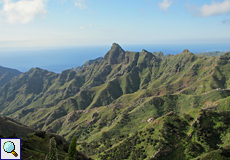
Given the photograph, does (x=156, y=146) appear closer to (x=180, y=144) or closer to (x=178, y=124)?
(x=180, y=144)

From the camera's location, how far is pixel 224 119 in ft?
299

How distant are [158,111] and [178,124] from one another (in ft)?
302

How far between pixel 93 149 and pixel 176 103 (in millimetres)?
124270

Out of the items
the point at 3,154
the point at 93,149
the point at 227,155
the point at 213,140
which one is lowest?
the point at 93,149

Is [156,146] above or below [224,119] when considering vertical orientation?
below

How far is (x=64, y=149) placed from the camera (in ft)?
219

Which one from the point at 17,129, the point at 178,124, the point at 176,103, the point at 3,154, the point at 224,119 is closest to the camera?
the point at 3,154

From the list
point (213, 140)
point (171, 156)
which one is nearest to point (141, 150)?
point (171, 156)

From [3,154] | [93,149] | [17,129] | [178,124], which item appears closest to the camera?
[3,154]

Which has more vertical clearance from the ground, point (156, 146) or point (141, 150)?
point (156, 146)

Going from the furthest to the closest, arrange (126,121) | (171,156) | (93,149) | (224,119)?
1. (126,121)
2. (93,149)
3. (224,119)
4. (171,156)

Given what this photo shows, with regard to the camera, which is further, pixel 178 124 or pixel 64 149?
pixel 178 124

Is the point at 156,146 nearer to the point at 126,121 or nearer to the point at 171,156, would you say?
the point at 171,156

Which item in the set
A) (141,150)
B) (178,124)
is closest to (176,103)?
(178,124)
